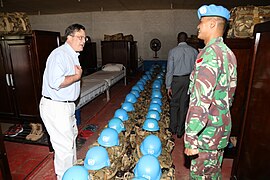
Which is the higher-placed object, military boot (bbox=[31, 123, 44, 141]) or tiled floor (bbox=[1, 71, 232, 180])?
military boot (bbox=[31, 123, 44, 141])

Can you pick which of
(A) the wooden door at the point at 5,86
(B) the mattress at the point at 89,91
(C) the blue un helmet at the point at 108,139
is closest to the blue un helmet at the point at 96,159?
(C) the blue un helmet at the point at 108,139

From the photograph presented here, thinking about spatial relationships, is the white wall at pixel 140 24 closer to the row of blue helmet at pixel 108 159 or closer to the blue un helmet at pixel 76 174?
the row of blue helmet at pixel 108 159

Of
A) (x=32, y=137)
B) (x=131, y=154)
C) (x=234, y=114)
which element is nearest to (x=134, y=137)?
(x=131, y=154)

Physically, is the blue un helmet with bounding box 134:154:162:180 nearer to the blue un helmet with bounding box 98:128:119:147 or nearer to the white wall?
the blue un helmet with bounding box 98:128:119:147

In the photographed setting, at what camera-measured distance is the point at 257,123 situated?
1.81 m

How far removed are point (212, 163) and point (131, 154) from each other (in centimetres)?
A: 118

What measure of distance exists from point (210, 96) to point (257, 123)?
803 mm

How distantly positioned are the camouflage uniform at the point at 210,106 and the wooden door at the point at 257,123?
0.31 metres

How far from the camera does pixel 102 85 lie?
5.08 metres

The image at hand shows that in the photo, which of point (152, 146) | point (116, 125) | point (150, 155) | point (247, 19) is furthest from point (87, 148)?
point (247, 19)

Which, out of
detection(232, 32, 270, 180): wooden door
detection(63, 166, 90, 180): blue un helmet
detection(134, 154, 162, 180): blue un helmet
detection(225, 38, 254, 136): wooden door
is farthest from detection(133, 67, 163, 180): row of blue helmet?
detection(225, 38, 254, 136): wooden door

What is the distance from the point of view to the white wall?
10.3 meters

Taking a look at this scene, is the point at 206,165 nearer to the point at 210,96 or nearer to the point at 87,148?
the point at 210,96

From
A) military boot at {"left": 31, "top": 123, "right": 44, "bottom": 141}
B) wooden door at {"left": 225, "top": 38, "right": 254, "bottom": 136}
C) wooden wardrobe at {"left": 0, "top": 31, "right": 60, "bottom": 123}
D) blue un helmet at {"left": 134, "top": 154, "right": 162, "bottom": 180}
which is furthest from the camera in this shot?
military boot at {"left": 31, "top": 123, "right": 44, "bottom": 141}
